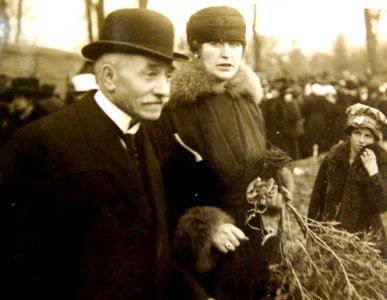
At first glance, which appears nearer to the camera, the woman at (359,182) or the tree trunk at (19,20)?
the tree trunk at (19,20)

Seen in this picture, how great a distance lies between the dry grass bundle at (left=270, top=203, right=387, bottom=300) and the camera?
181 centimetres

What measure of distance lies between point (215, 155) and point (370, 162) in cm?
75

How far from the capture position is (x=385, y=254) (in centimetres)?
214

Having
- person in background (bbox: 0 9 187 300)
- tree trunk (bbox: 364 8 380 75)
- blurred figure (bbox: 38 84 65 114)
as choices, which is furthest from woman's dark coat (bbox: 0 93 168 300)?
tree trunk (bbox: 364 8 380 75)

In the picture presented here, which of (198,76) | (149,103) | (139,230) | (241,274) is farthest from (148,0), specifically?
(241,274)

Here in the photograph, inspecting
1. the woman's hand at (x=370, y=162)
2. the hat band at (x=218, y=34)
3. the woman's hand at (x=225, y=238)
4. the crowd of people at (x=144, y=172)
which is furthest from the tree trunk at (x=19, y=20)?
the woman's hand at (x=370, y=162)

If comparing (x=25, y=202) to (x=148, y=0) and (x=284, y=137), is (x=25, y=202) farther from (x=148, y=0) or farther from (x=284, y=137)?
(x=284, y=137)

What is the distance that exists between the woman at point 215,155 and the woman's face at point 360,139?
48 cm

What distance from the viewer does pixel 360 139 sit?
7.06ft

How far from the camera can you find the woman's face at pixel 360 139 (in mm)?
2137

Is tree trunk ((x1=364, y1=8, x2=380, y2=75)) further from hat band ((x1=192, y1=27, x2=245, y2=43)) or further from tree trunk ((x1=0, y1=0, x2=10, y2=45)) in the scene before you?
tree trunk ((x1=0, y1=0, x2=10, y2=45))

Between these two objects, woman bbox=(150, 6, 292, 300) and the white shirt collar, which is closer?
the white shirt collar

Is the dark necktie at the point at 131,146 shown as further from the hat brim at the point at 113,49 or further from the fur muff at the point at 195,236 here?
the fur muff at the point at 195,236

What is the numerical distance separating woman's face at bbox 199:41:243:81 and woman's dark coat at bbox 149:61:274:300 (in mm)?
31
